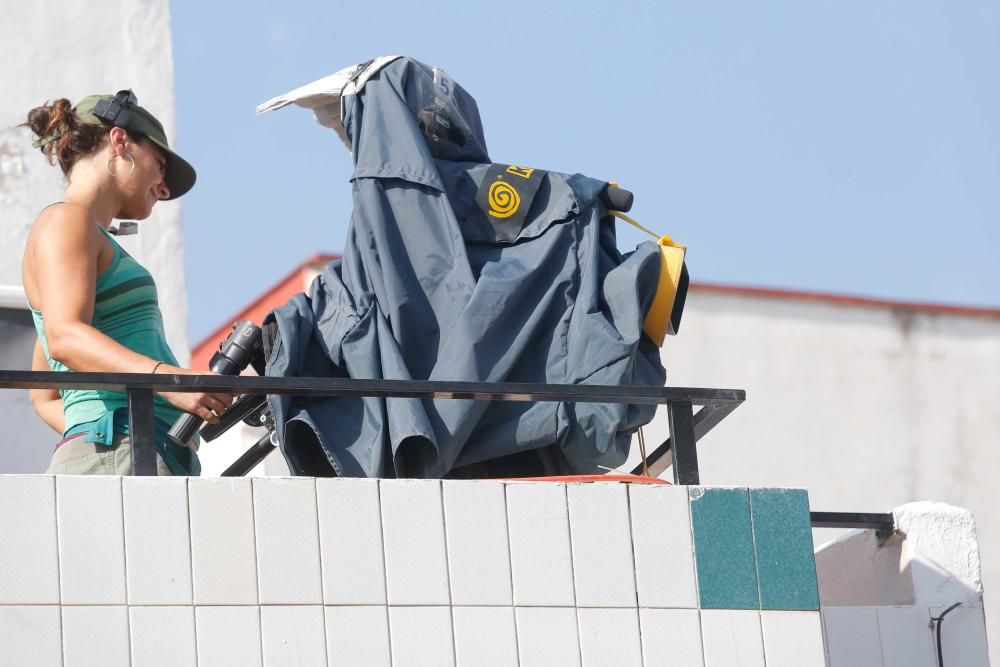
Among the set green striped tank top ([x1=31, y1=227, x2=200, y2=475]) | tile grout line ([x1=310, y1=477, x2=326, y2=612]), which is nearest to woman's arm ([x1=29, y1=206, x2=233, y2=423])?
green striped tank top ([x1=31, y1=227, x2=200, y2=475])

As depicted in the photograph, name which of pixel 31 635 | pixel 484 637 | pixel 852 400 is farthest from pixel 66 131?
pixel 852 400

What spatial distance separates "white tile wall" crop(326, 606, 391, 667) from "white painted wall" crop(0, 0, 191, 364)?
13.4ft

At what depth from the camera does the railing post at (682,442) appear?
479 cm

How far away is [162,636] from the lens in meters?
4.16

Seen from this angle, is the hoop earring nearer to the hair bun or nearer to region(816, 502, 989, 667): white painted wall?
the hair bun

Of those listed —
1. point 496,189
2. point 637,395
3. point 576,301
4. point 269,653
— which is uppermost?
point 496,189

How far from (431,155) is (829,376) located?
37.0ft

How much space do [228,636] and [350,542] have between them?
39cm

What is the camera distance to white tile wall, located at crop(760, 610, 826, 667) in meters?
4.66

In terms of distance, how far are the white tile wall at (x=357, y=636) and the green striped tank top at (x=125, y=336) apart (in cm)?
78

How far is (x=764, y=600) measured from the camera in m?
4.70

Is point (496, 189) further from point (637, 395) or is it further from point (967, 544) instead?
point (967, 544)

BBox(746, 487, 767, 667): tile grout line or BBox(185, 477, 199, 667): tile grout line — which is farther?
BBox(746, 487, 767, 667): tile grout line

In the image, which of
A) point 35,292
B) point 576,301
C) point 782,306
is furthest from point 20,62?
point 782,306
